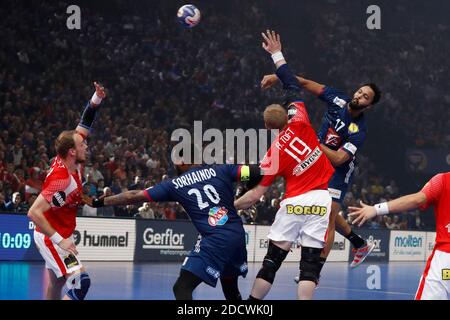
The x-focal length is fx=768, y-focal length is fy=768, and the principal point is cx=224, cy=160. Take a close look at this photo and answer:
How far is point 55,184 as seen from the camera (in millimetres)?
8203

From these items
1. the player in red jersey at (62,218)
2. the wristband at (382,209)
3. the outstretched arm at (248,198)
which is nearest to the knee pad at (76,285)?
the player in red jersey at (62,218)

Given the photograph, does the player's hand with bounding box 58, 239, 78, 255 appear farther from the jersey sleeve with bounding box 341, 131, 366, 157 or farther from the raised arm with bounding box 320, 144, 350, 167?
the jersey sleeve with bounding box 341, 131, 366, 157

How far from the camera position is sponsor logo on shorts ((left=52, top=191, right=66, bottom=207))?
8.17 meters

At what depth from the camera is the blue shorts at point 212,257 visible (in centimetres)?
802

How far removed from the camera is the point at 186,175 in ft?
27.2

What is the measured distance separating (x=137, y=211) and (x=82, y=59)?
9.11m

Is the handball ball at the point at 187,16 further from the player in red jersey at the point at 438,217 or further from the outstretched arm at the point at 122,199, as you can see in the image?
the player in red jersey at the point at 438,217

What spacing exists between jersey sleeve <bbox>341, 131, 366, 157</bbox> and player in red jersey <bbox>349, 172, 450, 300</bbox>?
11.4 ft

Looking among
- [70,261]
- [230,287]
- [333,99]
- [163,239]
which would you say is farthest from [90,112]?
[163,239]

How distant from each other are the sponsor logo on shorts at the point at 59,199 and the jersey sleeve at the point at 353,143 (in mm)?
4065
